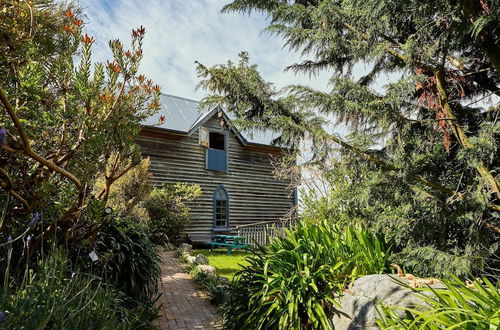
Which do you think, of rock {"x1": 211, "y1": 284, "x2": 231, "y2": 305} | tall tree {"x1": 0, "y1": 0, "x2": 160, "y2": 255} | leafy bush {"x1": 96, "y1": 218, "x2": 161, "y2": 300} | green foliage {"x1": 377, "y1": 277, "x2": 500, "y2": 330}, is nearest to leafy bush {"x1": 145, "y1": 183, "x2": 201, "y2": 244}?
rock {"x1": 211, "y1": 284, "x2": 231, "y2": 305}

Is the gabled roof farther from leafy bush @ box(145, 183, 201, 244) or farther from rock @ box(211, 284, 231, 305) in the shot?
rock @ box(211, 284, 231, 305)

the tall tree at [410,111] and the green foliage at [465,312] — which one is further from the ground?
the tall tree at [410,111]

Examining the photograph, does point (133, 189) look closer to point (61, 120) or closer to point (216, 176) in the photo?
point (216, 176)

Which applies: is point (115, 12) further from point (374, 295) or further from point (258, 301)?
point (374, 295)

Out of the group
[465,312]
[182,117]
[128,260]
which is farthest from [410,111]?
[182,117]

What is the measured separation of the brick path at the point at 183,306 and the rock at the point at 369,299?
2.16 m

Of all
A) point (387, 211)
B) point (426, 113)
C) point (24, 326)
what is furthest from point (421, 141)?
point (24, 326)

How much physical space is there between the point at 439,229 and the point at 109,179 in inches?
162

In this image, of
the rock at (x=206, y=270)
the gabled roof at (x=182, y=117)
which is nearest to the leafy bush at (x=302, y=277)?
the rock at (x=206, y=270)

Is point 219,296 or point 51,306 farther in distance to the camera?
point 219,296

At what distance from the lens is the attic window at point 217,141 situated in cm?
1752

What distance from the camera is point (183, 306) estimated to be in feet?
18.7

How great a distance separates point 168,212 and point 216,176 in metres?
4.11

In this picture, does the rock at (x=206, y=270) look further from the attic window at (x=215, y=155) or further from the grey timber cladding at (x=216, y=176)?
the attic window at (x=215, y=155)
